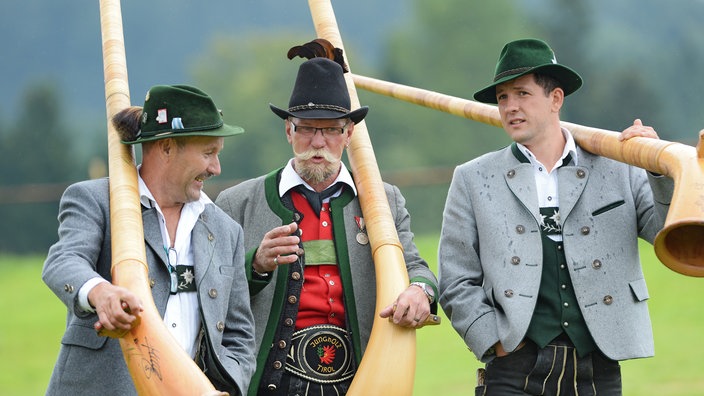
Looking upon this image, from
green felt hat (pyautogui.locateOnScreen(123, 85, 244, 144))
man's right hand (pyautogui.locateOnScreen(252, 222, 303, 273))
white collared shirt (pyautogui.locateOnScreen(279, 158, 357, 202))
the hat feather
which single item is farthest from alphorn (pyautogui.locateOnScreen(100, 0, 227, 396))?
the hat feather

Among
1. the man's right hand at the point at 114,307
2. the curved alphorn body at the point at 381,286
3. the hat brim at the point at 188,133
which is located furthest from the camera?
the curved alphorn body at the point at 381,286

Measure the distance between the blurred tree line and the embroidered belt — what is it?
32.7 m

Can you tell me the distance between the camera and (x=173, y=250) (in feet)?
16.9

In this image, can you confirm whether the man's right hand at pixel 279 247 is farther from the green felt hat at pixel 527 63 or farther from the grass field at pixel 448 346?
the grass field at pixel 448 346

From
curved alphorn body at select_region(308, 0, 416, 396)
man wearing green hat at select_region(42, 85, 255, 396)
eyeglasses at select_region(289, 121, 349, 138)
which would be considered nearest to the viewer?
man wearing green hat at select_region(42, 85, 255, 396)

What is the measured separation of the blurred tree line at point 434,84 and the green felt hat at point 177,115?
33.2 metres

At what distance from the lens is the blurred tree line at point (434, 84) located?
5319 centimetres

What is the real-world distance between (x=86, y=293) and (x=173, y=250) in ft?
2.08

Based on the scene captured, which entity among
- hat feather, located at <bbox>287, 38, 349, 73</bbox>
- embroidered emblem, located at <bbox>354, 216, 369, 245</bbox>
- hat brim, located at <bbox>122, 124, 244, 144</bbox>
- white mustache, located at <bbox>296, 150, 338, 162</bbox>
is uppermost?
hat feather, located at <bbox>287, 38, 349, 73</bbox>

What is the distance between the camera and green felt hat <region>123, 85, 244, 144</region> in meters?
5.05

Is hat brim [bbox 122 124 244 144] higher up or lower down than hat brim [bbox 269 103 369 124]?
lower down

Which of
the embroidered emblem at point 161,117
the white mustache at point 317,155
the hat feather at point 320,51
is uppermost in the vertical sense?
the hat feather at point 320,51

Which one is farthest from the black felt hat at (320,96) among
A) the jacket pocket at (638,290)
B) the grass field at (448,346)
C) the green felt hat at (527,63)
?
the grass field at (448,346)

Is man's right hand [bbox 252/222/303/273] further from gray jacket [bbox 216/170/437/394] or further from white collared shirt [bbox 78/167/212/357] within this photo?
white collared shirt [bbox 78/167/212/357]
